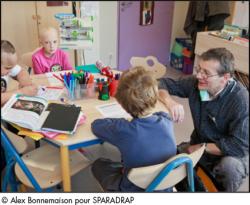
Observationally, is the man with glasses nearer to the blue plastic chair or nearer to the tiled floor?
the tiled floor

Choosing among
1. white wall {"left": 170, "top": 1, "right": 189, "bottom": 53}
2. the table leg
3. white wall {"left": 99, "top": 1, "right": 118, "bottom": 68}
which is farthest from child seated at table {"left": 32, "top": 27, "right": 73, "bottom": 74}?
white wall {"left": 170, "top": 1, "right": 189, "bottom": 53}

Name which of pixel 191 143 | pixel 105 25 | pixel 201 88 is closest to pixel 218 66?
pixel 201 88

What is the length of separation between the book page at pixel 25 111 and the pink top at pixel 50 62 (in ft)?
0.27

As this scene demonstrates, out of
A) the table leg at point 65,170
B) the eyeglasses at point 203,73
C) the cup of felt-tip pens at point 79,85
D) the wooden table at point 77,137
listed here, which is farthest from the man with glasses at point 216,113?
the table leg at point 65,170

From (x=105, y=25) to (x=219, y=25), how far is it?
1.03 feet

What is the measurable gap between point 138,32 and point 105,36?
12 centimetres

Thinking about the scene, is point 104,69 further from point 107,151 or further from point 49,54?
point 107,151

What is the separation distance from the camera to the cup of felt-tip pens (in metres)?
0.87

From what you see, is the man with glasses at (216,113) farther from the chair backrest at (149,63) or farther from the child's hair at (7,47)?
the child's hair at (7,47)

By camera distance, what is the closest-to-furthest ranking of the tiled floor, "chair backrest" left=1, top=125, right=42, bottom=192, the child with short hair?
the child with short hair → "chair backrest" left=1, top=125, right=42, bottom=192 → the tiled floor

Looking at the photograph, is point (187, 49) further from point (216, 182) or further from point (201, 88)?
point (216, 182)

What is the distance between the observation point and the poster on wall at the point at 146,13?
85cm

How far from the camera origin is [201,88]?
3.11 feet
